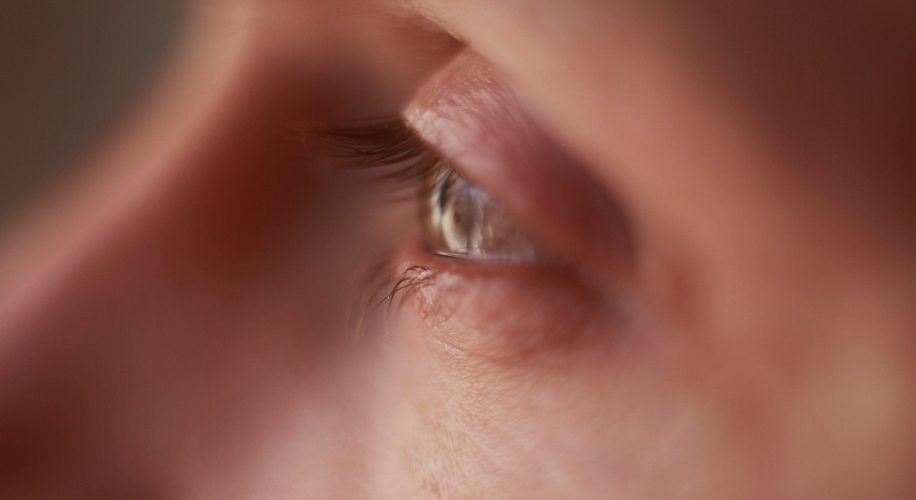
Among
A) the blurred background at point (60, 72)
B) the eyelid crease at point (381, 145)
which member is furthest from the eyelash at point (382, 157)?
the blurred background at point (60, 72)

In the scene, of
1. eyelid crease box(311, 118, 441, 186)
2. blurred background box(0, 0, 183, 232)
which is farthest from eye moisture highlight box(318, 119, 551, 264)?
blurred background box(0, 0, 183, 232)

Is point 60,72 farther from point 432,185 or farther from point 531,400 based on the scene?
point 531,400

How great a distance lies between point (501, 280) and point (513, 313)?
0.02 m

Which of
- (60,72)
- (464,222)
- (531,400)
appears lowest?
(531,400)

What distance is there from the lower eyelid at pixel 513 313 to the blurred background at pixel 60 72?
29 centimetres

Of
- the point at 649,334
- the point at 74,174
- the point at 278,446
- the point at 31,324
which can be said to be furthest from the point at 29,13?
the point at 649,334

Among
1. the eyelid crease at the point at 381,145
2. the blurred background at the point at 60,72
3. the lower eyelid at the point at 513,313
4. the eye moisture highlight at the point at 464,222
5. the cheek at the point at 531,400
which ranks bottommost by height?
the cheek at the point at 531,400

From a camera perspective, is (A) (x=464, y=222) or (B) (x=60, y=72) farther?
(B) (x=60, y=72)

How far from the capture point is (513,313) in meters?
0.36

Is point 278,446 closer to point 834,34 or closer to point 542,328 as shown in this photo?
point 542,328

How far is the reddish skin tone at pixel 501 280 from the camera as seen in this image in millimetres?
259

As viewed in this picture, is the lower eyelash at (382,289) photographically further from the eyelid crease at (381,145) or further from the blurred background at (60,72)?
the blurred background at (60,72)

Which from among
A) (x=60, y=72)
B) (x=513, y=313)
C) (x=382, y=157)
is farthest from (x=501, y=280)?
(x=60, y=72)

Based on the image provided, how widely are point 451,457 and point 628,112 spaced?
9.3 inches
